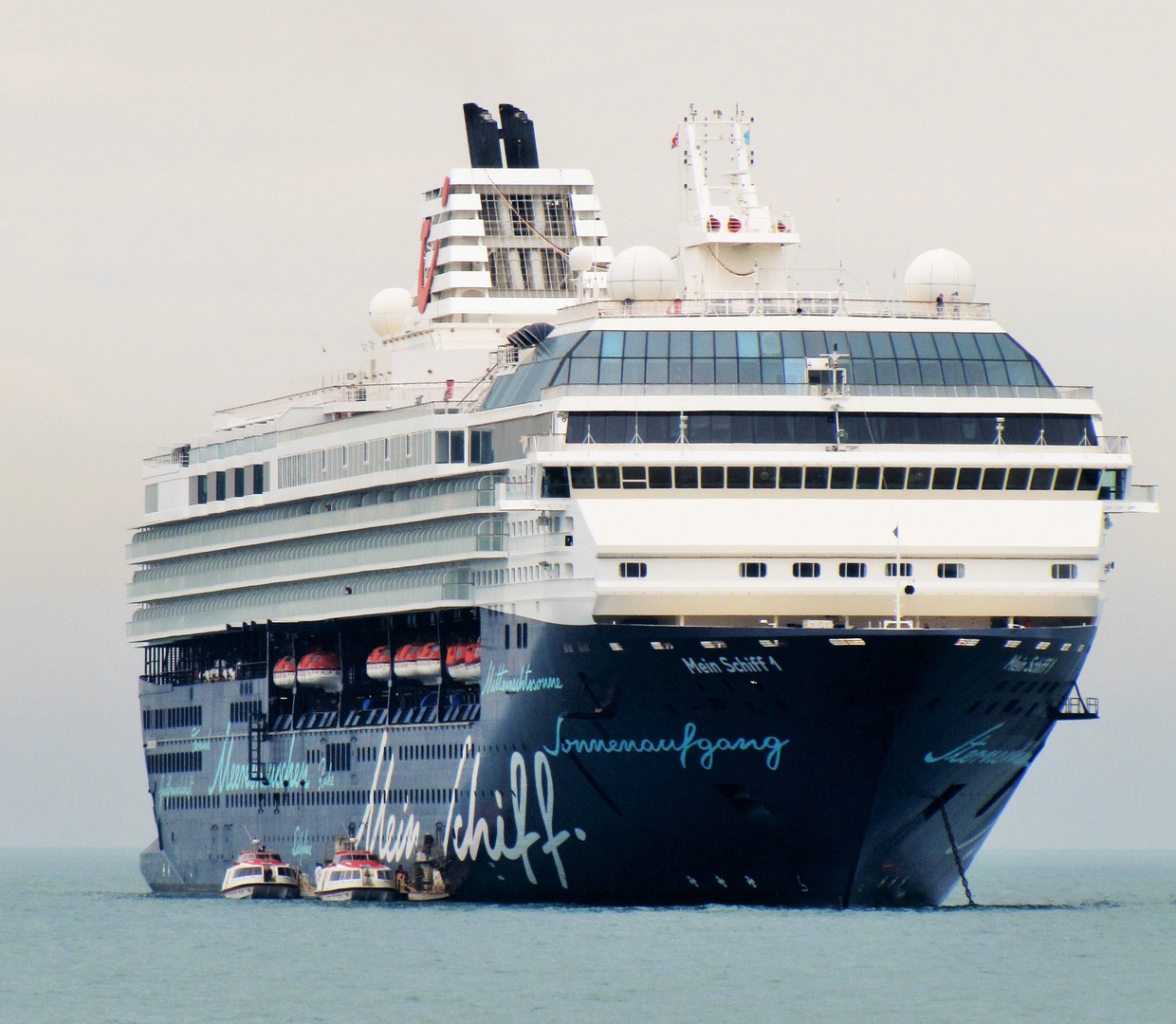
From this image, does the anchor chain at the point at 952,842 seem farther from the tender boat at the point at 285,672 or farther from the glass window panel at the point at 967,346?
the tender boat at the point at 285,672

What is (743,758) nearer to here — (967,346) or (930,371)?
(930,371)

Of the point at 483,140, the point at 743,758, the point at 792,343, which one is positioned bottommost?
the point at 743,758

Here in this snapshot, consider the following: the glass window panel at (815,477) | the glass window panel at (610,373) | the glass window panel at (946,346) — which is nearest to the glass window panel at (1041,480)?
the glass window panel at (946,346)

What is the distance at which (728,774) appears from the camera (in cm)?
6712

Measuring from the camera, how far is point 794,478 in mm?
68875

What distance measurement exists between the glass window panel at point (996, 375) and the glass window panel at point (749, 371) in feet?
17.8

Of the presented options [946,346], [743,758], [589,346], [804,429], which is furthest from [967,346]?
[743,758]

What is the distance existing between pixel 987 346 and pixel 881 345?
2611 millimetres

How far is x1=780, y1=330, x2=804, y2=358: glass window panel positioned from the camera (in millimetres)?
70812

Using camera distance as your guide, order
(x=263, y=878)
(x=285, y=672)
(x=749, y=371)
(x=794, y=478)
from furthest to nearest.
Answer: (x=285, y=672) → (x=263, y=878) → (x=749, y=371) → (x=794, y=478)

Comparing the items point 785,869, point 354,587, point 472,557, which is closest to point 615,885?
point 785,869

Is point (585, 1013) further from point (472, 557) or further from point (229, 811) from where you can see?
point (229, 811)

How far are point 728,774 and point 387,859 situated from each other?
1427 centimetres

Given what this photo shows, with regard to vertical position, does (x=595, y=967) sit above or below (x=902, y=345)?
below
